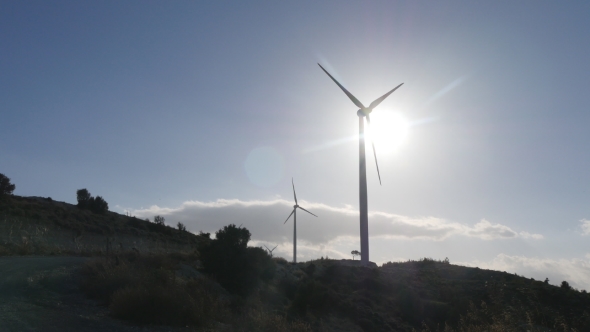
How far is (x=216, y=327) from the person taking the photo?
48.2 feet

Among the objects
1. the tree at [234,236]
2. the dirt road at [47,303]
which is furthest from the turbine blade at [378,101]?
the dirt road at [47,303]

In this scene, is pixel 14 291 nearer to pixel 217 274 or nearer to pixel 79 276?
pixel 79 276

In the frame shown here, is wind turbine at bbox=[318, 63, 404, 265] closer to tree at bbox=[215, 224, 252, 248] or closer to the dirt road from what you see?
tree at bbox=[215, 224, 252, 248]

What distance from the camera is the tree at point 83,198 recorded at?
74.2 m

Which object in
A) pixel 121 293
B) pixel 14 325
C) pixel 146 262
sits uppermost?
pixel 146 262

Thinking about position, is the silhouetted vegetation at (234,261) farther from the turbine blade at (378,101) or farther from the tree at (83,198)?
the tree at (83,198)

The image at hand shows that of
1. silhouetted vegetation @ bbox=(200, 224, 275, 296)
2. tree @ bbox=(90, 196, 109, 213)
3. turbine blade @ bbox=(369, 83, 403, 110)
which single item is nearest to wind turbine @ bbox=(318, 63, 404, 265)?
turbine blade @ bbox=(369, 83, 403, 110)

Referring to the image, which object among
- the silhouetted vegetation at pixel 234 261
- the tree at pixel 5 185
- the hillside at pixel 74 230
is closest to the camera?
the silhouetted vegetation at pixel 234 261

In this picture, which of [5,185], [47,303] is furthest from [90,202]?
[47,303]

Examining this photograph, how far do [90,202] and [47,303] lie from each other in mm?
64492

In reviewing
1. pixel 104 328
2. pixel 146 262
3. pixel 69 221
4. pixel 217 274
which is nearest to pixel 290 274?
pixel 217 274

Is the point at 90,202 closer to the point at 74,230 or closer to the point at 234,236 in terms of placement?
the point at 74,230

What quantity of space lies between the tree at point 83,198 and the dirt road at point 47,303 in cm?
5569

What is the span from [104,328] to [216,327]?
3.32 m
